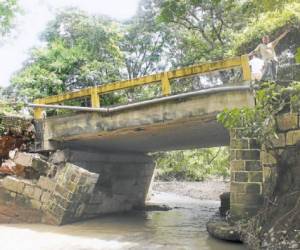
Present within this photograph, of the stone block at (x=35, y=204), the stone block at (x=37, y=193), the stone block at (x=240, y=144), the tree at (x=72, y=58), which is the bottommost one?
the stone block at (x=35, y=204)

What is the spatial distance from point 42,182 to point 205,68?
16.4ft

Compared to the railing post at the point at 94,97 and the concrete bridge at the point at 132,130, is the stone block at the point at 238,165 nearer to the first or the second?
the concrete bridge at the point at 132,130

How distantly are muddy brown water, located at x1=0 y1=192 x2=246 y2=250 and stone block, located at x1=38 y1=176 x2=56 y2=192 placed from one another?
920 millimetres

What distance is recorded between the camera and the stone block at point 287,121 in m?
7.43

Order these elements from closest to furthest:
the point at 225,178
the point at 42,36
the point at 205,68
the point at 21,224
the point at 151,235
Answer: the point at 205,68
the point at 151,235
the point at 21,224
the point at 42,36
the point at 225,178

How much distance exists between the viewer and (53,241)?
827 cm

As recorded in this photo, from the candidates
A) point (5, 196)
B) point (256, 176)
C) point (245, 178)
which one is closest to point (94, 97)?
point (5, 196)

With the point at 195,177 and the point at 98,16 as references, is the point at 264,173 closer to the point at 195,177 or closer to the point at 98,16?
the point at 98,16

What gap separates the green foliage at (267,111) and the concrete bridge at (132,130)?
0.98 meters

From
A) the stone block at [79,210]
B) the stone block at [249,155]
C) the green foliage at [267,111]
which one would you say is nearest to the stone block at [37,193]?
the stone block at [79,210]

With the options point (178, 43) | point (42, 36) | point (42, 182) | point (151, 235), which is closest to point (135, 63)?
point (178, 43)

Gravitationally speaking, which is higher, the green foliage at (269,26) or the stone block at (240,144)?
the green foliage at (269,26)

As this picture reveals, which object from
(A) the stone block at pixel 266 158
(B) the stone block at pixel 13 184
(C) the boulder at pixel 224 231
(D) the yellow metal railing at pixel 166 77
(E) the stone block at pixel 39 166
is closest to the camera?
(A) the stone block at pixel 266 158

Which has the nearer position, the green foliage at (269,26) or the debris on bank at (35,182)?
the debris on bank at (35,182)
